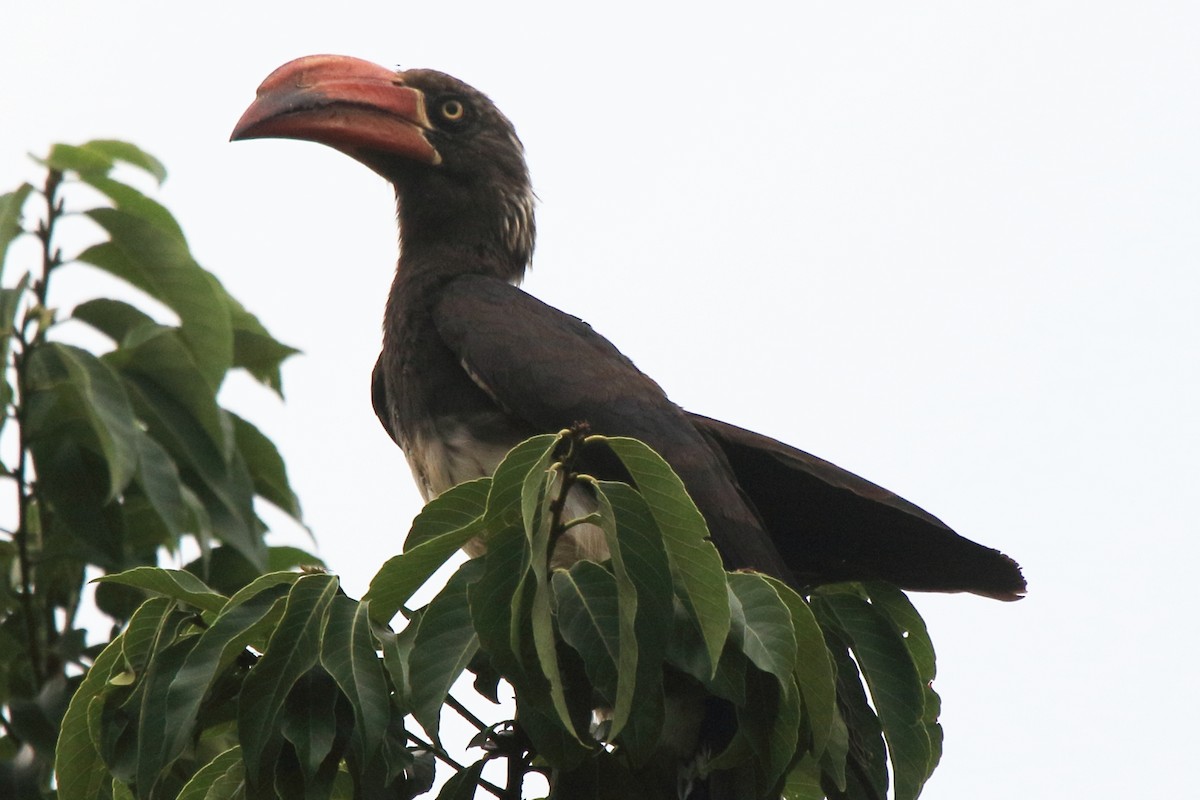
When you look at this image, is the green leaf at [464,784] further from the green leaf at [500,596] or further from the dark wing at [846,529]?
the dark wing at [846,529]

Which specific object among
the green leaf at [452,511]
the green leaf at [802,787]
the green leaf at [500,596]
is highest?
the green leaf at [452,511]

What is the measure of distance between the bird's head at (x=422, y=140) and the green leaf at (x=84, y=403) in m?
1.09

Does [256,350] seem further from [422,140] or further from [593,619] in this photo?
[593,619]

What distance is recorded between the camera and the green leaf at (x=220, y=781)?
261 centimetres

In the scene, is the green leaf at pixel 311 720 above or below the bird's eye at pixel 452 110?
below

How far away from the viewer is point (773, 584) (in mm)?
2436

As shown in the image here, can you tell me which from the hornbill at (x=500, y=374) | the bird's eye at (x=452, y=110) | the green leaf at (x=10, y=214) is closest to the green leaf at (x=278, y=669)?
the hornbill at (x=500, y=374)

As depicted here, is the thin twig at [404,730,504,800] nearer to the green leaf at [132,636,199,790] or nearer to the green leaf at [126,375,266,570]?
the green leaf at [132,636,199,790]

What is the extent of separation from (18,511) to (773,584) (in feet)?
6.87

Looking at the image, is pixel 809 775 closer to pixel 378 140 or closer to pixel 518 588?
pixel 518 588

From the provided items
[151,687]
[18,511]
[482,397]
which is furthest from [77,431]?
[151,687]

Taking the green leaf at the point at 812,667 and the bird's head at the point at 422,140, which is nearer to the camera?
the green leaf at the point at 812,667

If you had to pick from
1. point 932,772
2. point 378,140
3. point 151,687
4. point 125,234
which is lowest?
point 932,772

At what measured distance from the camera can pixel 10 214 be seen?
4059 millimetres
